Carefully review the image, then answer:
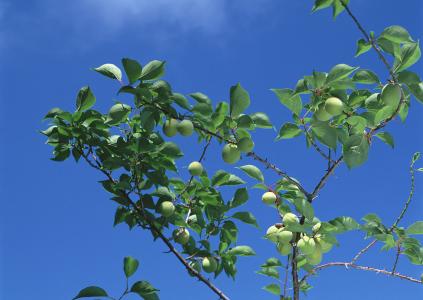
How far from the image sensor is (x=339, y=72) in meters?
1.92

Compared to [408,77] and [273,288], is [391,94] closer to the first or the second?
[408,77]

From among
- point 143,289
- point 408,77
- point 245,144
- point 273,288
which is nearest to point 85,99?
point 245,144

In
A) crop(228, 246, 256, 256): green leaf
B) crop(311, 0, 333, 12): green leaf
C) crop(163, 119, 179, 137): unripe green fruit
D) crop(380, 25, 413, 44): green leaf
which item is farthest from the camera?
crop(228, 246, 256, 256): green leaf

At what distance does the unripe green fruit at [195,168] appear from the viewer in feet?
7.60

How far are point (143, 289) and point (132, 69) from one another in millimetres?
874

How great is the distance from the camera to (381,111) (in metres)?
1.97

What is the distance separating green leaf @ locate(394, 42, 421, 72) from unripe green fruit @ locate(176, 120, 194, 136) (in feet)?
2.73

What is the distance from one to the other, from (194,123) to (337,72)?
25.4 inches

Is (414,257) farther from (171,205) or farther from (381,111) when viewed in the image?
(171,205)

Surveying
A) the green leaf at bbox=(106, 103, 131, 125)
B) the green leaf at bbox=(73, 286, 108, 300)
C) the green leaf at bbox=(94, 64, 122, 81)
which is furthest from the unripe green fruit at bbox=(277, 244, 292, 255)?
the green leaf at bbox=(94, 64, 122, 81)

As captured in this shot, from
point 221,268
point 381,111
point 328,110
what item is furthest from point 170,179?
point 381,111

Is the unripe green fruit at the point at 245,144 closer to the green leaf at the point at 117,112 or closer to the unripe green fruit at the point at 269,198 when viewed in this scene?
the unripe green fruit at the point at 269,198

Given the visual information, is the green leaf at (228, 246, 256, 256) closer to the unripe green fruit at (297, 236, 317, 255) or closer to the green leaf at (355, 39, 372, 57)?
the unripe green fruit at (297, 236, 317, 255)

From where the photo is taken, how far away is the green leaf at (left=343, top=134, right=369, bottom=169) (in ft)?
6.42
